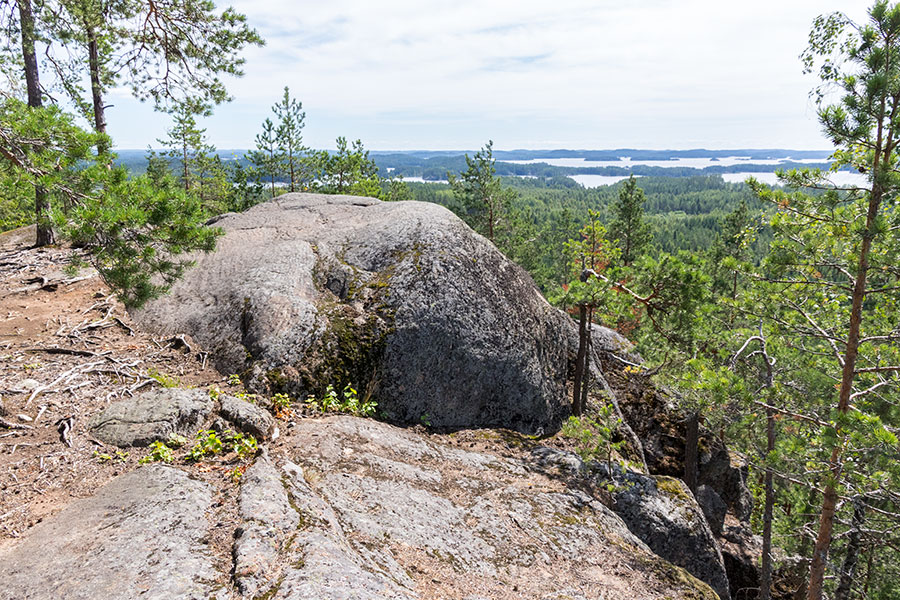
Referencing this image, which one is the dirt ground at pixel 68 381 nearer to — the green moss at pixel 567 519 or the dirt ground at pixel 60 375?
the dirt ground at pixel 60 375

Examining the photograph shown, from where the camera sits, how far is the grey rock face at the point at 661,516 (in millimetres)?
7094

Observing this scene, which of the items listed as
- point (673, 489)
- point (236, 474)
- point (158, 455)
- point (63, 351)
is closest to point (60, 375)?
point (63, 351)

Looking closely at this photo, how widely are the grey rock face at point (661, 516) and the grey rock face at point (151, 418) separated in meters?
5.09

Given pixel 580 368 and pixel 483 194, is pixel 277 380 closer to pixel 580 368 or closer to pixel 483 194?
pixel 580 368

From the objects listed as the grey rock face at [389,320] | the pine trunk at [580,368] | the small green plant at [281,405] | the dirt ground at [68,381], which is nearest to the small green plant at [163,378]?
the dirt ground at [68,381]

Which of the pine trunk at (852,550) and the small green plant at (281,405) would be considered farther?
the pine trunk at (852,550)

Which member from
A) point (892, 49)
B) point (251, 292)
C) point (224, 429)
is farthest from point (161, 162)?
point (892, 49)

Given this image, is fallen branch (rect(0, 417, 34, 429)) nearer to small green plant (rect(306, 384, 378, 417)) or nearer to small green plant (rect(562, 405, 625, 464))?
small green plant (rect(306, 384, 378, 417))

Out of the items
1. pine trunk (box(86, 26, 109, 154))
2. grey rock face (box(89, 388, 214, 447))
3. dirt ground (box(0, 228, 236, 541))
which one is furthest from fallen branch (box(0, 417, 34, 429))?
pine trunk (box(86, 26, 109, 154))

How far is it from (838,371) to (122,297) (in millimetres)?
12674

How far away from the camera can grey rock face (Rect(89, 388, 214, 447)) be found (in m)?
5.12

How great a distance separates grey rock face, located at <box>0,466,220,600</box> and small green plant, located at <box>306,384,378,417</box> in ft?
9.14

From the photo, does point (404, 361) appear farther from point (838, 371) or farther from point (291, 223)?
point (838, 371)

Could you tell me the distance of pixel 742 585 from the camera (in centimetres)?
1341
